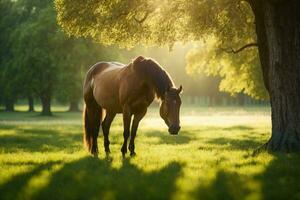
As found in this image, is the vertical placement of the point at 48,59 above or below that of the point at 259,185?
above

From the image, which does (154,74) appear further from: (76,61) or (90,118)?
(76,61)

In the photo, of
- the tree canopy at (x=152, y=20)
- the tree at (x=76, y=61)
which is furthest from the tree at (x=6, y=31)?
the tree canopy at (x=152, y=20)

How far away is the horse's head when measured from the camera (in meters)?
10.7

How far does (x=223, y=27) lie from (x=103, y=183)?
988cm

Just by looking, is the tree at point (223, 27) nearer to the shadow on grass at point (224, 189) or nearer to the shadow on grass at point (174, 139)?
Result: the shadow on grass at point (174, 139)

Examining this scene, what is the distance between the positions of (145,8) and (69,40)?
34.1 metres

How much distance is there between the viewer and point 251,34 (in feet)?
67.6

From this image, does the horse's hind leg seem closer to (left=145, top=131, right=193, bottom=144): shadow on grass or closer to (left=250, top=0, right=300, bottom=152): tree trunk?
(left=250, top=0, right=300, bottom=152): tree trunk

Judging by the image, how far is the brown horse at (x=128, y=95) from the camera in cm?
1082

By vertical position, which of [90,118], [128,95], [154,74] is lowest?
[90,118]

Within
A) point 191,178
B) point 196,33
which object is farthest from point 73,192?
point 196,33

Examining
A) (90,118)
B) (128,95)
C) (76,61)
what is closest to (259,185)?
(128,95)

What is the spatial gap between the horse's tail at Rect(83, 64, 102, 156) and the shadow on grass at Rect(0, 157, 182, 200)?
347cm

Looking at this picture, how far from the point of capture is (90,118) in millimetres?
14609
